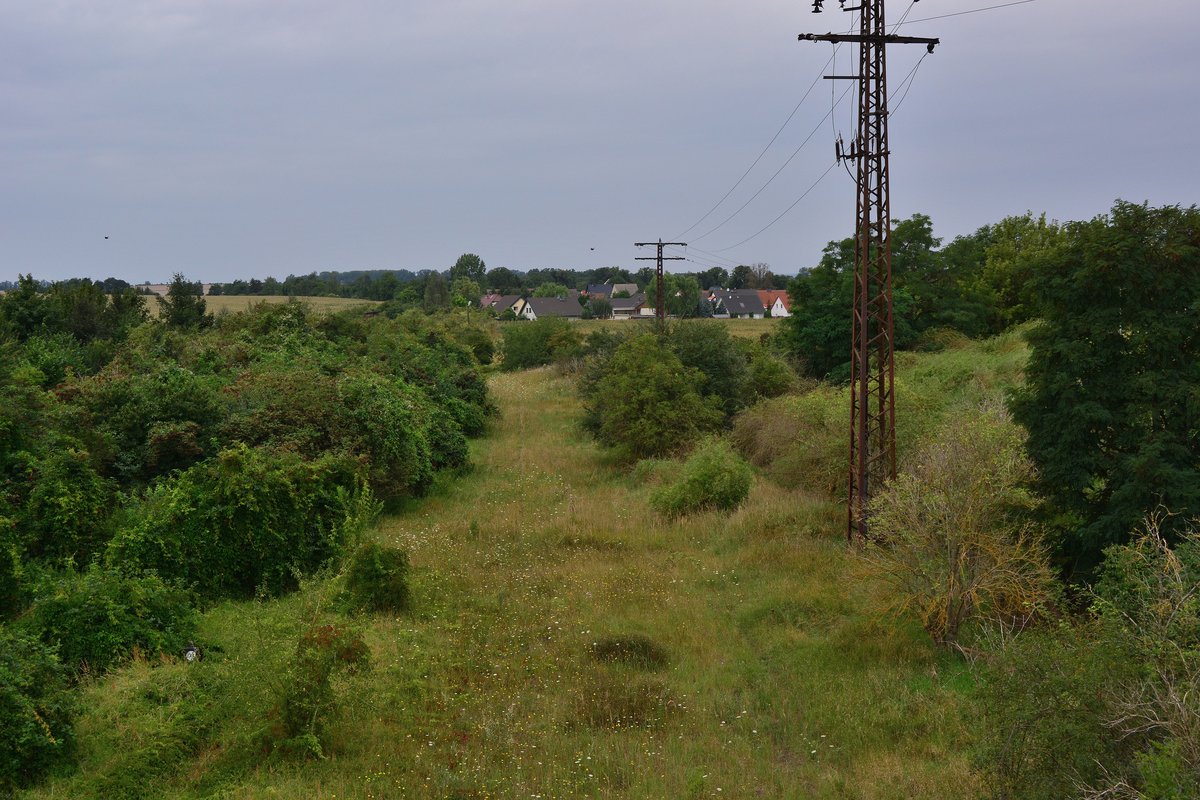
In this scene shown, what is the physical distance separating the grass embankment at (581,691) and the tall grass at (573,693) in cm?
3

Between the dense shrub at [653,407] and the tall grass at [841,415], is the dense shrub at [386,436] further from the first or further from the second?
the tall grass at [841,415]

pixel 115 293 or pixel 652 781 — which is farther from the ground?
pixel 115 293

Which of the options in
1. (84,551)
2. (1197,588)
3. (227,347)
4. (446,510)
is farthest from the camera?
(227,347)

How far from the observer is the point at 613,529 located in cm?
1934

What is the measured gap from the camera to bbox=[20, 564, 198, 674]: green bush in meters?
11.2

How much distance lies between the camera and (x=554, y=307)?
4523 inches

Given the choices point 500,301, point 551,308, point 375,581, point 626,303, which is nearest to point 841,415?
point 375,581

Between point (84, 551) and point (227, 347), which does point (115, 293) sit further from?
point (84, 551)

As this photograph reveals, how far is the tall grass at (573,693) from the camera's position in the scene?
903 centimetres

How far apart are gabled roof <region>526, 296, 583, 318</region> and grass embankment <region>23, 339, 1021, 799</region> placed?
95.1m

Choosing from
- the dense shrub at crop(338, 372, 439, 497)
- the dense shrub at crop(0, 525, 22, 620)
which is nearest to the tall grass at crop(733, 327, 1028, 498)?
the dense shrub at crop(338, 372, 439, 497)

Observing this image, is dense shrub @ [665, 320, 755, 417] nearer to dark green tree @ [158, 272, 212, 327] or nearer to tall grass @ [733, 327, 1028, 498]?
tall grass @ [733, 327, 1028, 498]

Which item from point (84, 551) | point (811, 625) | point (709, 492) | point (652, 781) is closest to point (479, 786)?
point (652, 781)

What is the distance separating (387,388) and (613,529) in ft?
27.2
